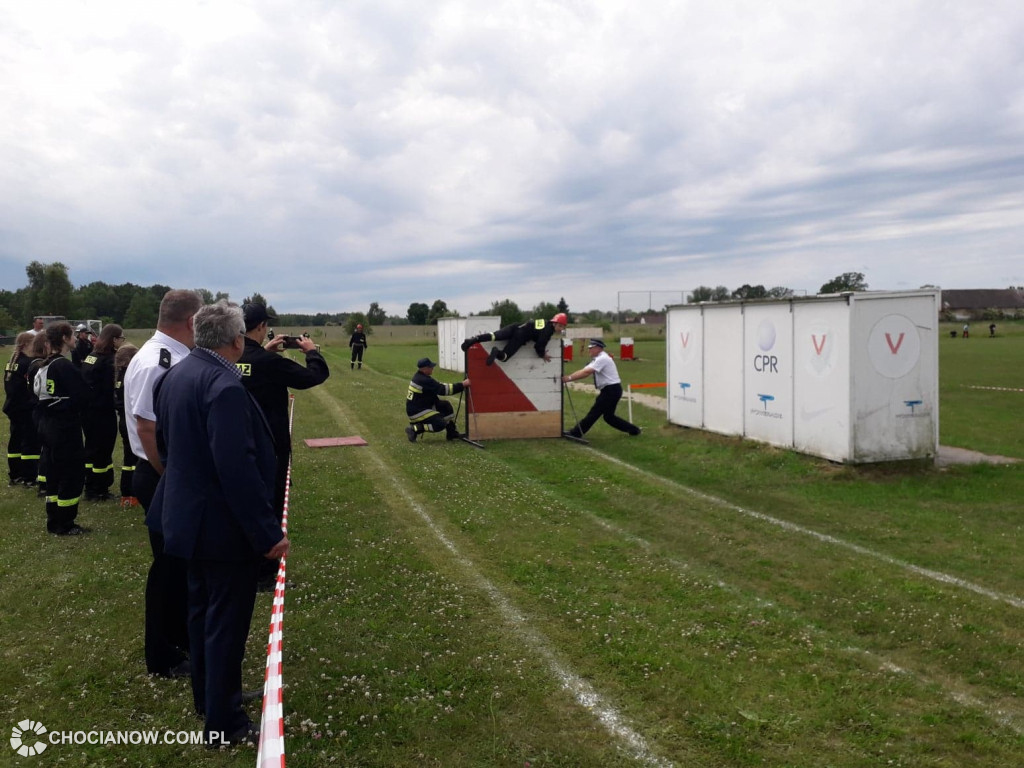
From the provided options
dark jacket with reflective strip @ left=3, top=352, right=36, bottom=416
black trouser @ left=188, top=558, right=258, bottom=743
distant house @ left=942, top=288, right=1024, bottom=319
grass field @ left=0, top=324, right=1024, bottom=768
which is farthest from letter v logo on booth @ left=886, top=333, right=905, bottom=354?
distant house @ left=942, top=288, right=1024, bottom=319

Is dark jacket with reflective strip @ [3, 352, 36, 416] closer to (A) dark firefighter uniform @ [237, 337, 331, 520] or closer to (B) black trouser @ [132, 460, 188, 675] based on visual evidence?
(A) dark firefighter uniform @ [237, 337, 331, 520]

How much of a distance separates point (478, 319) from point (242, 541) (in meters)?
26.2

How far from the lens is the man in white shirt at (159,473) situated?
184 inches

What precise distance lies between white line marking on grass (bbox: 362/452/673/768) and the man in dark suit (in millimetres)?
1850

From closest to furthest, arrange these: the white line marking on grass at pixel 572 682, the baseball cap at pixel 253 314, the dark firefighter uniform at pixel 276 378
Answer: the white line marking on grass at pixel 572 682
the dark firefighter uniform at pixel 276 378
the baseball cap at pixel 253 314

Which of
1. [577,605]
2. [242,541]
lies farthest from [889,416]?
[242,541]

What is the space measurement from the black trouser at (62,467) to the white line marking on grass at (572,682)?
4.07 m

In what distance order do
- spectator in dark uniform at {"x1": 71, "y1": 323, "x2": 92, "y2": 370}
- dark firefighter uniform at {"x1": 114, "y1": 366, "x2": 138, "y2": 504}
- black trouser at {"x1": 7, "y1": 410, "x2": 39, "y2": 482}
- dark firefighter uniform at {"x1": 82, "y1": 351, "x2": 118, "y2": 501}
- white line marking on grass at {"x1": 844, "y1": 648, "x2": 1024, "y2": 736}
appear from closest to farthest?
1. white line marking on grass at {"x1": 844, "y1": 648, "x2": 1024, "y2": 736}
2. dark firefighter uniform at {"x1": 114, "y1": 366, "x2": 138, "y2": 504}
3. dark firefighter uniform at {"x1": 82, "y1": 351, "x2": 118, "y2": 501}
4. black trouser at {"x1": 7, "y1": 410, "x2": 39, "y2": 482}
5. spectator in dark uniform at {"x1": 71, "y1": 323, "x2": 92, "y2": 370}

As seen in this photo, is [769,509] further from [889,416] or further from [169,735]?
[169,735]

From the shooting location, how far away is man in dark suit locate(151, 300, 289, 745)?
363 centimetres

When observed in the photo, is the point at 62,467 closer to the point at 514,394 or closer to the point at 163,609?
the point at 163,609

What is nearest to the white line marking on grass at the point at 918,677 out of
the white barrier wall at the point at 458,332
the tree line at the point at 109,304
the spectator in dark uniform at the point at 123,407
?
the spectator in dark uniform at the point at 123,407

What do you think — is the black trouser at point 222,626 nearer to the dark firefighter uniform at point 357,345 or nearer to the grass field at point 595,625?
the grass field at point 595,625

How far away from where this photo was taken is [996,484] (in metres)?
9.96
